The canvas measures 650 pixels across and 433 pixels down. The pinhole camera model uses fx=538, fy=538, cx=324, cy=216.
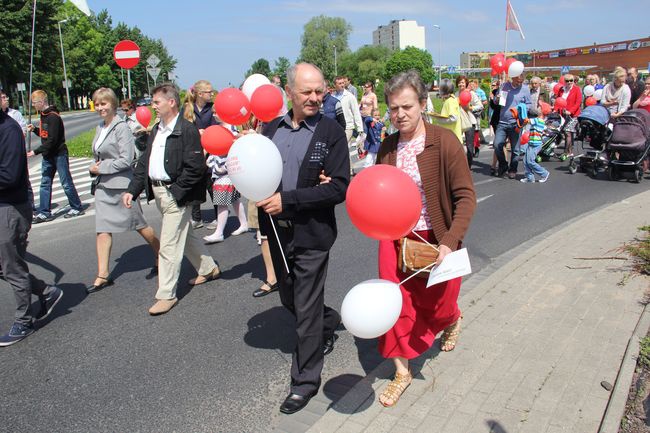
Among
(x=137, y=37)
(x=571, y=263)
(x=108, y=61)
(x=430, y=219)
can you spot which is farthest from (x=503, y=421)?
(x=137, y=37)

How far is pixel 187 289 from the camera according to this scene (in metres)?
5.67

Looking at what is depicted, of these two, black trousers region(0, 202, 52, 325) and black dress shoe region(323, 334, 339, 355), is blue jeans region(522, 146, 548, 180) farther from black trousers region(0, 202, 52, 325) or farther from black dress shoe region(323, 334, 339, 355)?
black trousers region(0, 202, 52, 325)

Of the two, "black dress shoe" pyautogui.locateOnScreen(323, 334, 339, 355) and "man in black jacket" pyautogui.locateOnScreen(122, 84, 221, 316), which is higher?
"man in black jacket" pyautogui.locateOnScreen(122, 84, 221, 316)

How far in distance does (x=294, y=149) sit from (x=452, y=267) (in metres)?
1.20

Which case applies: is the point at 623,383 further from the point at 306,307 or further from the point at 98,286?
the point at 98,286

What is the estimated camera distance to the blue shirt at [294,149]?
331 cm

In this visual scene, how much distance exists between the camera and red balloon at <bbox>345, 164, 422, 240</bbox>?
2.71 m

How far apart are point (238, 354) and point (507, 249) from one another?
3908 millimetres

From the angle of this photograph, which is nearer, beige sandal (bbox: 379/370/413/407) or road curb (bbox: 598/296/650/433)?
road curb (bbox: 598/296/650/433)

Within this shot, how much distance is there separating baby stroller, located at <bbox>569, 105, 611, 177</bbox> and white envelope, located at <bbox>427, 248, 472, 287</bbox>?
33.9ft

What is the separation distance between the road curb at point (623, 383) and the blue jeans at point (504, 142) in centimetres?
768

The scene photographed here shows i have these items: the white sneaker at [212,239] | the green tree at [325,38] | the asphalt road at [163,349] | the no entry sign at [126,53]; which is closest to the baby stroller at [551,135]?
the asphalt road at [163,349]

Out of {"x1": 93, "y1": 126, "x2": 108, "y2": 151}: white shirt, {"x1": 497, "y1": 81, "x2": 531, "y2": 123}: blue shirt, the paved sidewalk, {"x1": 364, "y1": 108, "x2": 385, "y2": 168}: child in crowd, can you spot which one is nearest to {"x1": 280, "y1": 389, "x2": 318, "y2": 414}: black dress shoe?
the paved sidewalk

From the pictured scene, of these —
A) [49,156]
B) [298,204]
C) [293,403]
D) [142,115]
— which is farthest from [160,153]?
[49,156]
